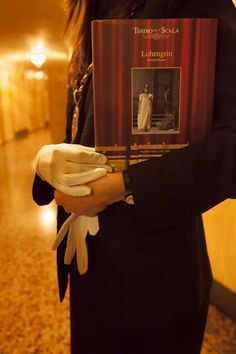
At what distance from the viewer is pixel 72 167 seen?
1.68ft

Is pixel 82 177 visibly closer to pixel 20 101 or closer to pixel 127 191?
pixel 127 191

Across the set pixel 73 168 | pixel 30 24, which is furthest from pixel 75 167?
pixel 30 24

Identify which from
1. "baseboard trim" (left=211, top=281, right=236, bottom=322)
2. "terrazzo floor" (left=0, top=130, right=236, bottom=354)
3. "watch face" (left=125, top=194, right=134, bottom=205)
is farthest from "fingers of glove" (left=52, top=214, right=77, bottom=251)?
"baseboard trim" (left=211, top=281, right=236, bottom=322)

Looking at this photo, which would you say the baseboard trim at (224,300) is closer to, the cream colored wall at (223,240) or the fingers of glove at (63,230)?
the cream colored wall at (223,240)

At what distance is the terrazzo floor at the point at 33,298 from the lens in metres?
1.40

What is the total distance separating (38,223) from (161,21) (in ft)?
8.09

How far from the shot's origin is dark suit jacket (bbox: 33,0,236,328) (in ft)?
1.52

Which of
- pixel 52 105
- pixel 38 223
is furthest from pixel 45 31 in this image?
pixel 38 223

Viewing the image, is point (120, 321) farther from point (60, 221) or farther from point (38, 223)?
point (38, 223)

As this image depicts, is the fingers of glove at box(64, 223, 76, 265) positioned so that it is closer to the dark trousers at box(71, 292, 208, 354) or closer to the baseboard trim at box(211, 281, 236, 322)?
the dark trousers at box(71, 292, 208, 354)

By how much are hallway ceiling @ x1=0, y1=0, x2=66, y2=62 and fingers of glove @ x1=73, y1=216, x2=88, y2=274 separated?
262 cm

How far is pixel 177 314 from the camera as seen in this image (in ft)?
1.87

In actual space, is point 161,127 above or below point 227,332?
above

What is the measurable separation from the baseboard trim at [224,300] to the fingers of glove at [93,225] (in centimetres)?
123
